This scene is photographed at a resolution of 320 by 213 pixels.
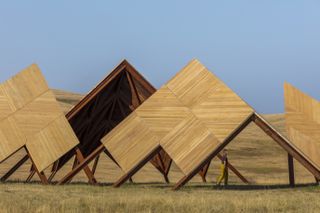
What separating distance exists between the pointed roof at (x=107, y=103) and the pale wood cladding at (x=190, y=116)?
300 centimetres

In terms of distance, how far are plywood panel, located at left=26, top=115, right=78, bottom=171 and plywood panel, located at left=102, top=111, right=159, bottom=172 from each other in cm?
221

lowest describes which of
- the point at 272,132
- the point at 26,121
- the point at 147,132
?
the point at 272,132

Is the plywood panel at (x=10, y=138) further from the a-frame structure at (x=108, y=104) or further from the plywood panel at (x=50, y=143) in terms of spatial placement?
the a-frame structure at (x=108, y=104)

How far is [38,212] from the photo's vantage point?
43.4 feet

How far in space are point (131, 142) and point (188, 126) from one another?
8.16 feet

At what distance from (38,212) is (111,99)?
54.0ft

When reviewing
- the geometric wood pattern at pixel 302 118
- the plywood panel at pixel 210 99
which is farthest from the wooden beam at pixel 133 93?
the geometric wood pattern at pixel 302 118

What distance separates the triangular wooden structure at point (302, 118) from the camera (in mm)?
28672

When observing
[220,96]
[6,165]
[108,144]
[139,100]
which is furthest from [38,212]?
[6,165]

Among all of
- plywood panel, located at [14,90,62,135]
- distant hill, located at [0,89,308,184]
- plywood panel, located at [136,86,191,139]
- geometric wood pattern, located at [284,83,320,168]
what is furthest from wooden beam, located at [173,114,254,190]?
distant hill, located at [0,89,308,184]

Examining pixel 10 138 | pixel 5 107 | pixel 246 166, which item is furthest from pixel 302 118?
pixel 246 166

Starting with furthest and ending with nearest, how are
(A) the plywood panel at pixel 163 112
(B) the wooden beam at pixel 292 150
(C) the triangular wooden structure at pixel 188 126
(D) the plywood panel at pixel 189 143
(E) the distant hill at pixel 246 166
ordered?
(E) the distant hill at pixel 246 166 < (A) the plywood panel at pixel 163 112 < (B) the wooden beam at pixel 292 150 < (C) the triangular wooden structure at pixel 188 126 < (D) the plywood panel at pixel 189 143

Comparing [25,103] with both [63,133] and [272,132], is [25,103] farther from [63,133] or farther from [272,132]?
[272,132]

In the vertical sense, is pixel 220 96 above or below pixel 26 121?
below
